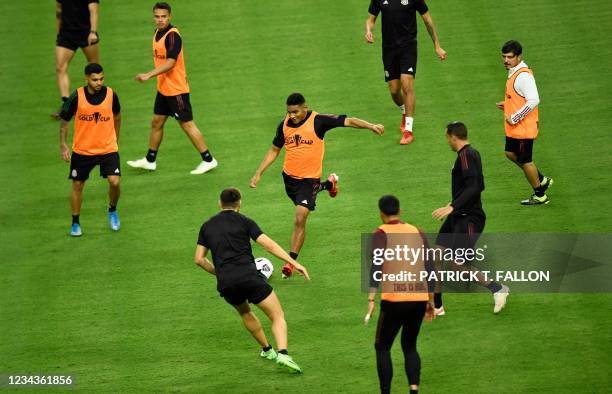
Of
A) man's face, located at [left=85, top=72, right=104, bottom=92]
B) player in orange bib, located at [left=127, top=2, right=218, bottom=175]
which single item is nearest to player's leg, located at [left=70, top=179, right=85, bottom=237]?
man's face, located at [left=85, top=72, right=104, bottom=92]

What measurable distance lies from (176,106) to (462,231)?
6000 millimetres

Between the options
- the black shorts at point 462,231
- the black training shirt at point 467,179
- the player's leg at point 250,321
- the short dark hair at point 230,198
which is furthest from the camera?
the black shorts at point 462,231

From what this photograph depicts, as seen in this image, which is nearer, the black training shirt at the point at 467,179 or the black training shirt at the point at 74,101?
the black training shirt at the point at 467,179

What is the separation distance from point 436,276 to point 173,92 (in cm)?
602

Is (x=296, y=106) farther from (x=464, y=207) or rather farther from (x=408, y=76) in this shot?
(x=408, y=76)

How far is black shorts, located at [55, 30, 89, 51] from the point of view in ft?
64.5

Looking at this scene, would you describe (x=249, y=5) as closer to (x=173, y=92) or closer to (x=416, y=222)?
(x=173, y=92)

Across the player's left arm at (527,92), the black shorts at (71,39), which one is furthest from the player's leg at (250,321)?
the black shorts at (71,39)

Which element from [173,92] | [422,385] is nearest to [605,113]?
[173,92]

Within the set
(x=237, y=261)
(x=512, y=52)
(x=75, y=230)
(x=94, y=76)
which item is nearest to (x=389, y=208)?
(x=237, y=261)

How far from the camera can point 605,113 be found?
19094 millimetres

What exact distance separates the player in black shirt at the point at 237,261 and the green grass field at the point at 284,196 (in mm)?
785

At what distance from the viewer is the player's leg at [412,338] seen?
1132cm

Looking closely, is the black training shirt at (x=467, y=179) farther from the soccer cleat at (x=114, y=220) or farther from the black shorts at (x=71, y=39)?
the black shorts at (x=71, y=39)
